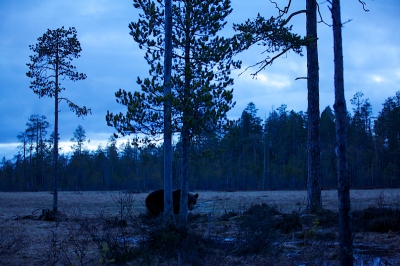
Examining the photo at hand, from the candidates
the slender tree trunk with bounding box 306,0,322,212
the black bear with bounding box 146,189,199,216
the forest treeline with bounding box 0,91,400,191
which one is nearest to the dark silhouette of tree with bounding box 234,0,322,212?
the slender tree trunk with bounding box 306,0,322,212

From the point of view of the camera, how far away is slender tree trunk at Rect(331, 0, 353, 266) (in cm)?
576

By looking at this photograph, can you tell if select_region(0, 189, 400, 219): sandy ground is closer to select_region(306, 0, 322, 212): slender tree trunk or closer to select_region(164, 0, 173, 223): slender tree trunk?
select_region(164, 0, 173, 223): slender tree trunk

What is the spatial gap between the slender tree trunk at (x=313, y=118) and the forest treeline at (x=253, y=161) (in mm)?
52653

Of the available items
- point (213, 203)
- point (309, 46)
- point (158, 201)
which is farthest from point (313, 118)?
point (213, 203)

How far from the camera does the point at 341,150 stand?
5.87 metres

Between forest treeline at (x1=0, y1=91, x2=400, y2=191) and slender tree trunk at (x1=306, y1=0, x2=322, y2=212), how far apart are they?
173 feet

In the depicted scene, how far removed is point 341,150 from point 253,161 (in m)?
74.9

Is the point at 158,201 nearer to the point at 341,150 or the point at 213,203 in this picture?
the point at 213,203

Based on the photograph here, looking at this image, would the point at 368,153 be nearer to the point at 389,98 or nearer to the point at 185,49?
the point at 389,98

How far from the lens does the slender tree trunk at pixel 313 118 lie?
1428 cm

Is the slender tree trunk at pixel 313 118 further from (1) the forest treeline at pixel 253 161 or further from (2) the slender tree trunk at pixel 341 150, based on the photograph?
(1) the forest treeline at pixel 253 161

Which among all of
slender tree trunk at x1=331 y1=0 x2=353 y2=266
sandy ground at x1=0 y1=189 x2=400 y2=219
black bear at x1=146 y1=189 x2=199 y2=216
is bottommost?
sandy ground at x1=0 y1=189 x2=400 y2=219

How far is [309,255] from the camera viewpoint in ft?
26.5

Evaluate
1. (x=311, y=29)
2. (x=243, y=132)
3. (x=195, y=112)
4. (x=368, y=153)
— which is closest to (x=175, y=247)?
(x=195, y=112)
